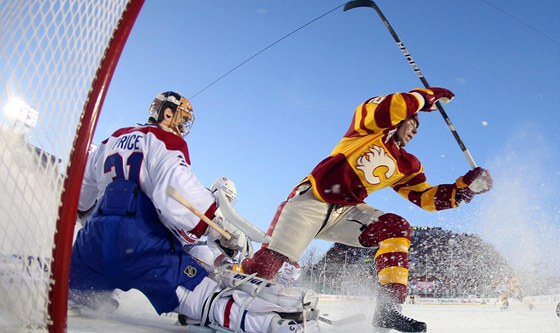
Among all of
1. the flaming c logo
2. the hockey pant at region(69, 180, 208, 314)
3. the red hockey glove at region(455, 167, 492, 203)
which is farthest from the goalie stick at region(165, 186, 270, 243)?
the red hockey glove at region(455, 167, 492, 203)

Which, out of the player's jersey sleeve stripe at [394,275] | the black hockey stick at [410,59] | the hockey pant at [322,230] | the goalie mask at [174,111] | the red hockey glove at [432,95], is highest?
Result: the black hockey stick at [410,59]

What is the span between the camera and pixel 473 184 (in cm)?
292

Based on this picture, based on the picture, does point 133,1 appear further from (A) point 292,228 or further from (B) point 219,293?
(A) point 292,228

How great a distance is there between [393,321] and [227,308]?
0.86 meters

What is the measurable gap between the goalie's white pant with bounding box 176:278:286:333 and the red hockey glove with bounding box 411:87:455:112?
5.16 ft

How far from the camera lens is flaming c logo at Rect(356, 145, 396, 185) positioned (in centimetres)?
266

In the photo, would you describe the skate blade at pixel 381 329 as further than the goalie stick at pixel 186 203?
Yes

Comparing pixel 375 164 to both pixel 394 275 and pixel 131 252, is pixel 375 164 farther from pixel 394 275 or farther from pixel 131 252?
pixel 131 252

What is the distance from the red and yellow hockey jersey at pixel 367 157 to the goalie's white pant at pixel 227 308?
1.08 meters

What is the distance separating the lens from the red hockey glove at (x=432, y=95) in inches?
104

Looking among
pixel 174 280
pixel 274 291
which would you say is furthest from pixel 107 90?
pixel 274 291

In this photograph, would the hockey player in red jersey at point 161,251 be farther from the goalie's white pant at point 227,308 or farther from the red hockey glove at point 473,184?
the red hockey glove at point 473,184

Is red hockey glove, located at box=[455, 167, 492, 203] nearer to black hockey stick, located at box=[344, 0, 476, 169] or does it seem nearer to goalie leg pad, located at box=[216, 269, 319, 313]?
black hockey stick, located at box=[344, 0, 476, 169]

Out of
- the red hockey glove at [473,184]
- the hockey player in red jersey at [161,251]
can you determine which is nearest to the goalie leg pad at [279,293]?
the hockey player in red jersey at [161,251]
